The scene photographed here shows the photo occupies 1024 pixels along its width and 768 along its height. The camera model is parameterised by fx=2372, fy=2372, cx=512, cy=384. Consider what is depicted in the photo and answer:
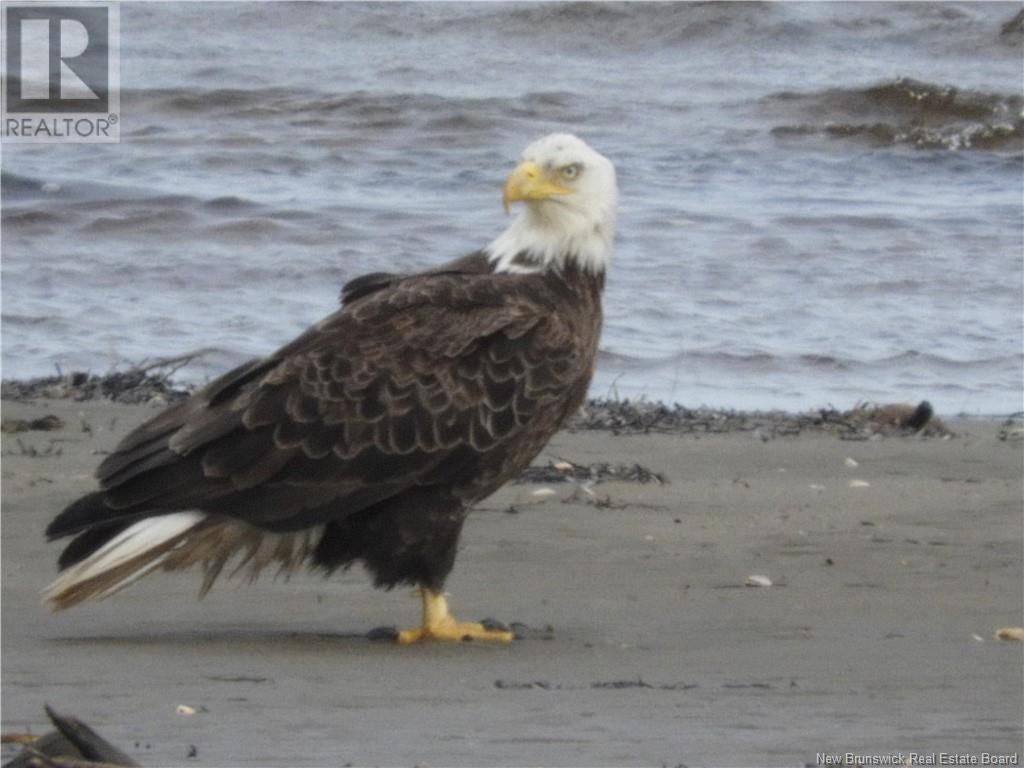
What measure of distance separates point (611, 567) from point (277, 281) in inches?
261

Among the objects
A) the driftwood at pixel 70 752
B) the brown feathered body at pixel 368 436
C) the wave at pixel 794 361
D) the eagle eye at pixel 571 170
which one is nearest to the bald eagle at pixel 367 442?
the brown feathered body at pixel 368 436

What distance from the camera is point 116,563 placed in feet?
19.7

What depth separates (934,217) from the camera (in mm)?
15391

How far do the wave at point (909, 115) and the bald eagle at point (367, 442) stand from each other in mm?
13489

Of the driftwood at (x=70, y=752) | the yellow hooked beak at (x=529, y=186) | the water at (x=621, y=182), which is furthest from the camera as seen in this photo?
the water at (x=621, y=182)

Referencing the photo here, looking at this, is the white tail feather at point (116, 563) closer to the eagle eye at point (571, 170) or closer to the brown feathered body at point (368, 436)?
the brown feathered body at point (368, 436)

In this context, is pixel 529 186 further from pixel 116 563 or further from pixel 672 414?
pixel 672 414

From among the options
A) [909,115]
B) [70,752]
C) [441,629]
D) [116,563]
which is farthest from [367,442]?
[909,115]

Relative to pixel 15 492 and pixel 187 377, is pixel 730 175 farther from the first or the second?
pixel 15 492

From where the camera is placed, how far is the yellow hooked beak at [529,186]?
21.9 ft

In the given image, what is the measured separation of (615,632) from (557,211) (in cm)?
131

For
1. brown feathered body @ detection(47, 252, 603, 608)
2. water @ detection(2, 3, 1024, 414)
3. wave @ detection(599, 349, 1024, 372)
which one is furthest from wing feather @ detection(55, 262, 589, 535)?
wave @ detection(599, 349, 1024, 372)

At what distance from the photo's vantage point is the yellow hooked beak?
21.9 feet

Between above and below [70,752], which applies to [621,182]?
below
